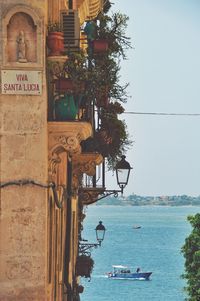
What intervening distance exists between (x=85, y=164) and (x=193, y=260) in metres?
33.6

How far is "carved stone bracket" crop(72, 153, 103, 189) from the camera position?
2236cm

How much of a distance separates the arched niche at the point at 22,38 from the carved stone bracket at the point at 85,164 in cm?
592

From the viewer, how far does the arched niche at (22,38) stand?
16.0 meters

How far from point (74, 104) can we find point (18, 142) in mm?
1256

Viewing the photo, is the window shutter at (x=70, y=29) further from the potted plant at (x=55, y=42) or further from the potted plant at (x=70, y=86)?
the potted plant at (x=55, y=42)

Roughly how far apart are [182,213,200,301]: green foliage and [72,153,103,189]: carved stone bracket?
95.8 ft

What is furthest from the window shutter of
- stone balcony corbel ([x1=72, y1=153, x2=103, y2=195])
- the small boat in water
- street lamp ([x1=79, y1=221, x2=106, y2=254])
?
the small boat in water

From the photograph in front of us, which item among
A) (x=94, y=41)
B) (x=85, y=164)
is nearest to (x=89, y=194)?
(x=85, y=164)

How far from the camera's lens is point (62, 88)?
17109 millimetres

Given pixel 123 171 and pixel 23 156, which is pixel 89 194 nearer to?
pixel 123 171

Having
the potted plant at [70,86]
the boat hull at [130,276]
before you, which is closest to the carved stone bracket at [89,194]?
the potted plant at [70,86]

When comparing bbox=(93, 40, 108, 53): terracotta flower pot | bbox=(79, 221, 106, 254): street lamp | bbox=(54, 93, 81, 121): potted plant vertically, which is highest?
bbox=(93, 40, 108, 53): terracotta flower pot

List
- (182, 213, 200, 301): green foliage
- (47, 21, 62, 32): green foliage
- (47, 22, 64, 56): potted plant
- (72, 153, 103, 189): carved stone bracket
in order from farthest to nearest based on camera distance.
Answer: (182, 213, 200, 301): green foliage → (72, 153, 103, 189): carved stone bracket → (47, 21, 62, 32): green foliage → (47, 22, 64, 56): potted plant

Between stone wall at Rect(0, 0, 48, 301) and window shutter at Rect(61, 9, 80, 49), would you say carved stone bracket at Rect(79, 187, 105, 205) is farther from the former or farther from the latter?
stone wall at Rect(0, 0, 48, 301)
